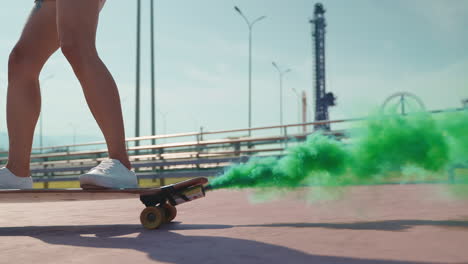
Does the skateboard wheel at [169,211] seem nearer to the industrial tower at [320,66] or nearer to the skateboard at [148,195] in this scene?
the skateboard at [148,195]

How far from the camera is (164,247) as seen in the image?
2.46 meters

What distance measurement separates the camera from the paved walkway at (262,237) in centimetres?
209

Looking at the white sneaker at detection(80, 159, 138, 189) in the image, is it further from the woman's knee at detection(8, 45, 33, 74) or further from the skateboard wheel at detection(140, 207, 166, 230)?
the woman's knee at detection(8, 45, 33, 74)

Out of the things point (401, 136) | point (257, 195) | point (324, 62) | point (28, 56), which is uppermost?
point (324, 62)

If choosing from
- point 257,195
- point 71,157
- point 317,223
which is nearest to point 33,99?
point 257,195

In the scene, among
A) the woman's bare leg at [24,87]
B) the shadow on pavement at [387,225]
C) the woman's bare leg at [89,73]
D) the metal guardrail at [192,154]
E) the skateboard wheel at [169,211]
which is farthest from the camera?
the metal guardrail at [192,154]

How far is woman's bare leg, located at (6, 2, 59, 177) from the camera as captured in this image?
3.56 m

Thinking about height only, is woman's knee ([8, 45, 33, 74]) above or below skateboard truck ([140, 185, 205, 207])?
above

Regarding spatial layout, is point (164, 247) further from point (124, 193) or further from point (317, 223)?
point (317, 223)

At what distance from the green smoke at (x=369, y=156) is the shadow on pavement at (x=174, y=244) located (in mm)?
381

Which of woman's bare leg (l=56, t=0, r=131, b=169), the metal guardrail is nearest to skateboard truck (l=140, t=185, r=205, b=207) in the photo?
woman's bare leg (l=56, t=0, r=131, b=169)

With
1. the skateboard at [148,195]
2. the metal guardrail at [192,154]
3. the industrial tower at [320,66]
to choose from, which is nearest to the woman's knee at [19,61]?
the skateboard at [148,195]

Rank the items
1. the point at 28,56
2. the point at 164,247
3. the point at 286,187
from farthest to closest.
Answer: the point at 28,56 → the point at 286,187 → the point at 164,247

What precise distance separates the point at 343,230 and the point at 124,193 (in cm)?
133
